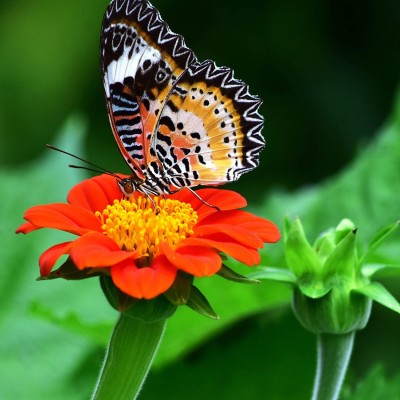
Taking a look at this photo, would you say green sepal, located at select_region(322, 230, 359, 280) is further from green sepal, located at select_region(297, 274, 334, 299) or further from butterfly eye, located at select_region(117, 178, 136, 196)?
butterfly eye, located at select_region(117, 178, 136, 196)

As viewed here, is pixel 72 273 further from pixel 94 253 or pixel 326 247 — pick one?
pixel 326 247

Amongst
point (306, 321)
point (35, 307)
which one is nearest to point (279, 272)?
point (306, 321)

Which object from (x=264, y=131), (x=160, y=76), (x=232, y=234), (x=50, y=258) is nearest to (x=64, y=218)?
(x=50, y=258)

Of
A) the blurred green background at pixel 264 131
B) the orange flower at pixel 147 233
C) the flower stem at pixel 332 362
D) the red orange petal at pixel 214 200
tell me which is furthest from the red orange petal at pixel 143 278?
the blurred green background at pixel 264 131

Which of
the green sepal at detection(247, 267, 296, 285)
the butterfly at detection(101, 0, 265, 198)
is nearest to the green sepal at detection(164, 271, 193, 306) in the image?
the green sepal at detection(247, 267, 296, 285)

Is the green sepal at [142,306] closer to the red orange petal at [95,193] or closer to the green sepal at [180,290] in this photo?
the green sepal at [180,290]

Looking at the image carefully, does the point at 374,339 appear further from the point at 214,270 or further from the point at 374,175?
the point at 214,270
